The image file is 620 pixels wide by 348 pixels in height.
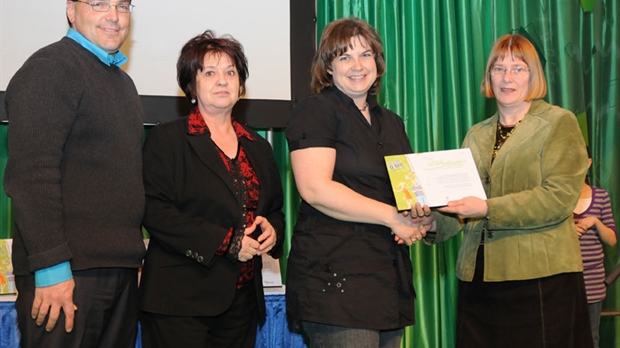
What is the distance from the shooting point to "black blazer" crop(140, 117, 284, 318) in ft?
6.77

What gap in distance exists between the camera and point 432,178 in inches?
85.0

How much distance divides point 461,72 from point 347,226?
2183 millimetres

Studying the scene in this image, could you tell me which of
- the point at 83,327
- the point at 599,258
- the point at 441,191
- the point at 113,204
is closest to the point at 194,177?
the point at 113,204

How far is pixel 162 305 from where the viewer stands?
206 cm

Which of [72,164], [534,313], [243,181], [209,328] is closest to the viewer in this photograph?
[72,164]

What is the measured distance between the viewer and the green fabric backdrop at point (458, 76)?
3.79 meters

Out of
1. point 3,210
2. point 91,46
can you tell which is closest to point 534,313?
point 91,46

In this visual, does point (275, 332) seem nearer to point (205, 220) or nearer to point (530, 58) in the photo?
point (205, 220)

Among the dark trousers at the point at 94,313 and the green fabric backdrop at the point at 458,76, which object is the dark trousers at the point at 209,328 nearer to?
the dark trousers at the point at 94,313

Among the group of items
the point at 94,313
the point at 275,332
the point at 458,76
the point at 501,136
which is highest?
the point at 458,76

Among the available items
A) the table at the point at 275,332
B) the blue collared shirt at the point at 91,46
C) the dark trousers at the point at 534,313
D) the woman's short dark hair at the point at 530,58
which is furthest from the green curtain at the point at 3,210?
the woman's short dark hair at the point at 530,58

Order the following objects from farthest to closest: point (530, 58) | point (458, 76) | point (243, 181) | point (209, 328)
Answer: point (458, 76) → point (530, 58) → point (243, 181) → point (209, 328)

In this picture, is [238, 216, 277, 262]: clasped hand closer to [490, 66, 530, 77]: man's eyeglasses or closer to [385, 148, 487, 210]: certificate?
[385, 148, 487, 210]: certificate

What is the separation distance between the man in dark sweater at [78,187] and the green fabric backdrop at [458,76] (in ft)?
5.53
